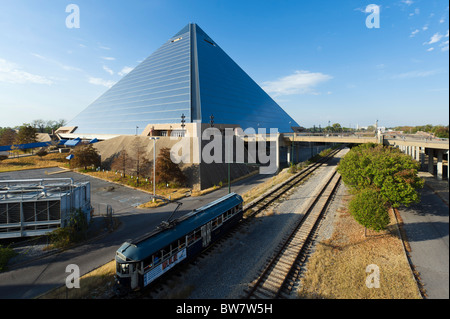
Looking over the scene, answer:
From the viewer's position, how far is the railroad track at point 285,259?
40.8ft

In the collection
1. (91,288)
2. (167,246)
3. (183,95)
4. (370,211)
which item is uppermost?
(183,95)

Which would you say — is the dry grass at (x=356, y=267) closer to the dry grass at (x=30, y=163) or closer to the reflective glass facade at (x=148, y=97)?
the reflective glass facade at (x=148, y=97)

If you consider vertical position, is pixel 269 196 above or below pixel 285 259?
above

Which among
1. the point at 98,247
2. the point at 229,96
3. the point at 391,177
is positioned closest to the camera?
the point at 98,247

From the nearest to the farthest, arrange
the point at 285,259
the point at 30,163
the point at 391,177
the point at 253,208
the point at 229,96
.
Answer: the point at 285,259
the point at 391,177
the point at 253,208
the point at 30,163
the point at 229,96

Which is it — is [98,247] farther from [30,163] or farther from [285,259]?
[30,163]

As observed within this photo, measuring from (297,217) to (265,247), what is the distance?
672 centimetres

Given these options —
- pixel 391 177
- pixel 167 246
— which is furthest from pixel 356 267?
pixel 167 246

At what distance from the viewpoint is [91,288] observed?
12820 millimetres

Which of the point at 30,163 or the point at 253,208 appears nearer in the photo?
the point at 253,208

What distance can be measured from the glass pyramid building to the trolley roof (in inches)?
1816

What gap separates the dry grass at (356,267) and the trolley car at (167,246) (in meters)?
6.98

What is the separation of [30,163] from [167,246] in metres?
64.6
